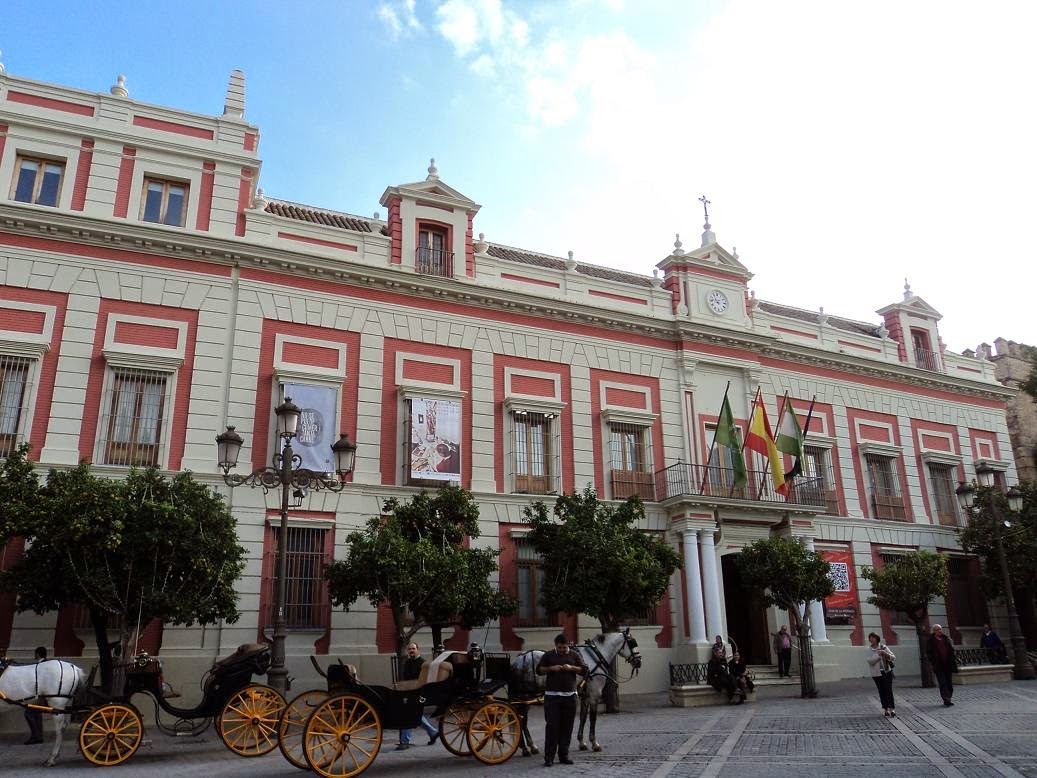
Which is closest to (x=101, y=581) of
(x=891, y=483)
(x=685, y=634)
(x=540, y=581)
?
(x=540, y=581)

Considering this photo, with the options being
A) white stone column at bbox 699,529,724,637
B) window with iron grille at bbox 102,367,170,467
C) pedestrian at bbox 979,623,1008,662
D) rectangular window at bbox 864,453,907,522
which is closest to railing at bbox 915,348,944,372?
rectangular window at bbox 864,453,907,522

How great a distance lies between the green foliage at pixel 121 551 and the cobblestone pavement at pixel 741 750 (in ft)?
6.08

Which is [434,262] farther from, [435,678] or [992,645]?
[992,645]

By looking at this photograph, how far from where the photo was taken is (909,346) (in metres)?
26.7

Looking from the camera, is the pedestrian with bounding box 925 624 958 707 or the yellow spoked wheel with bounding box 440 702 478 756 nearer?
the yellow spoked wheel with bounding box 440 702 478 756

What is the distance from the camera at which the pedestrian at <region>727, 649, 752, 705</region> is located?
15555 mm

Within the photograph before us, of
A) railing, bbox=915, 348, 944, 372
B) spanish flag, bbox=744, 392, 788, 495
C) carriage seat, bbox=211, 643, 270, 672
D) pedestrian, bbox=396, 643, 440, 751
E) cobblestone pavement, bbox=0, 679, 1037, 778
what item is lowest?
cobblestone pavement, bbox=0, 679, 1037, 778

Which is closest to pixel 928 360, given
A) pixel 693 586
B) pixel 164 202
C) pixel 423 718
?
pixel 693 586

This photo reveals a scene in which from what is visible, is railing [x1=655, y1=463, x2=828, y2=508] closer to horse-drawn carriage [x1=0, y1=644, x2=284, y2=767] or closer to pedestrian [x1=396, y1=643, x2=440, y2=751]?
pedestrian [x1=396, y1=643, x2=440, y2=751]

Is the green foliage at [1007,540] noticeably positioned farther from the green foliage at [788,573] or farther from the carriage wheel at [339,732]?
the carriage wheel at [339,732]

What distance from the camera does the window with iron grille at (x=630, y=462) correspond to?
19969 mm

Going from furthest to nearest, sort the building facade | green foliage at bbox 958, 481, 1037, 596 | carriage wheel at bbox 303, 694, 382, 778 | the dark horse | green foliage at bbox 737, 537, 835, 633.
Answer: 1. green foliage at bbox 958, 481, 1037, 596
2. green foliage at bbox 737, 537, 835, 633
3. the building facade
4. the dark horse
5. carriage wheel at bbox 303, 694, 382, 778

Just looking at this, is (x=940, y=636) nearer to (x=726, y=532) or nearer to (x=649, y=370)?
(x=726, y=532)

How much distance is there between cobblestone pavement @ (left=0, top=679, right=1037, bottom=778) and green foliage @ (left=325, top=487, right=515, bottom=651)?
226cm
